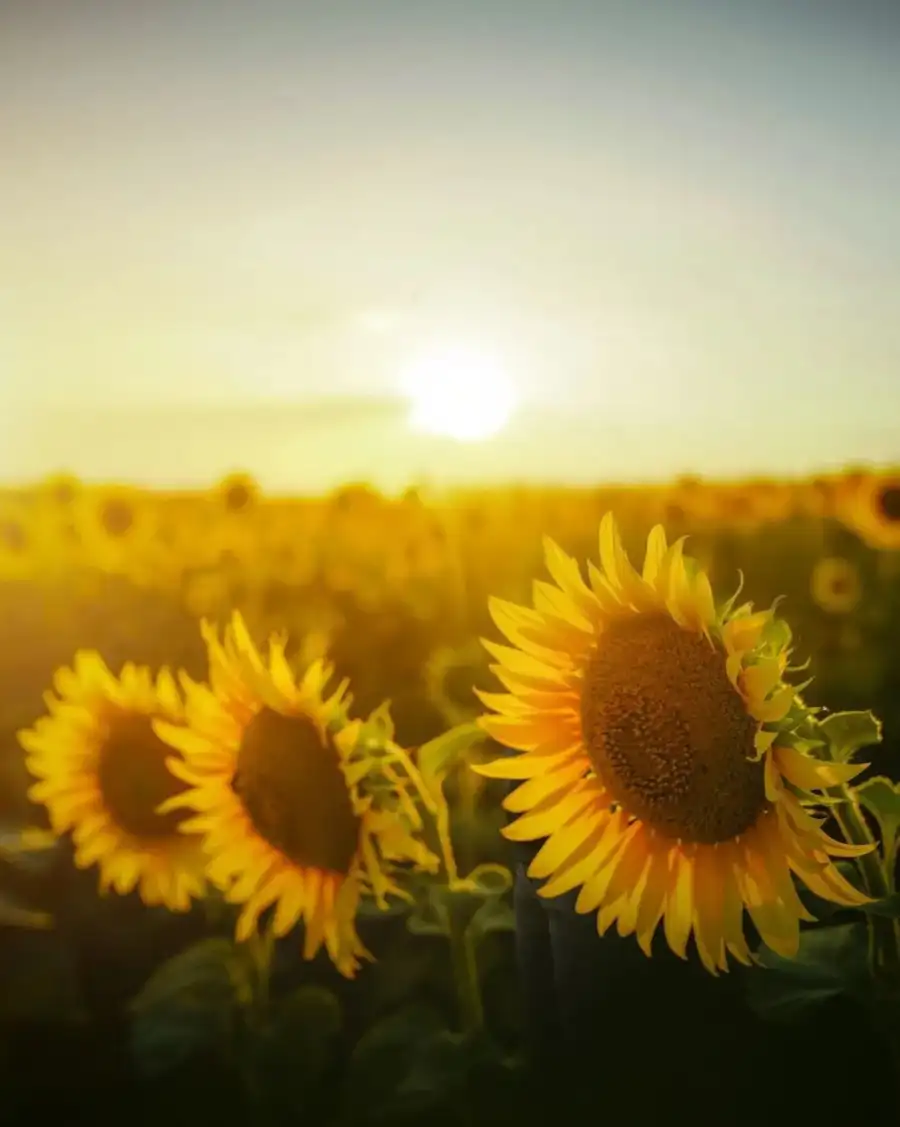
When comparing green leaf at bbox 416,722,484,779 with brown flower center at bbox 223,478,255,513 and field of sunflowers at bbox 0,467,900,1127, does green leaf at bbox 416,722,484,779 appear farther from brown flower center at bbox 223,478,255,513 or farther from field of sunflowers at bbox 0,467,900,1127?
brown flower center at bbox 223,478,255,513

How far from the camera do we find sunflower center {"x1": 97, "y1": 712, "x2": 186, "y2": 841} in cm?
111

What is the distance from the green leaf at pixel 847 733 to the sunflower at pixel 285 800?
0.36m

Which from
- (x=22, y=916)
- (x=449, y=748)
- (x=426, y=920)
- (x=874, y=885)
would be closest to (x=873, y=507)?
(x=874, y=885)

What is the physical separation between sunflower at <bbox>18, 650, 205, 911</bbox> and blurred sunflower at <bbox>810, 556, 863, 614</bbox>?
60 centimetres

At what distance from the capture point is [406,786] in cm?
101

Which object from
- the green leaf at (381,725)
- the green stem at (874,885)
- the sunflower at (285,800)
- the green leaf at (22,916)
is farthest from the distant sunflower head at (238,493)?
the green stem at (874,885)

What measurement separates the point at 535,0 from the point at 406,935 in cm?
84

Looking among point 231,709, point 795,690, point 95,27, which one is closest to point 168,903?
point 231,709

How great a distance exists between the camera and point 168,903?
43.9 inches

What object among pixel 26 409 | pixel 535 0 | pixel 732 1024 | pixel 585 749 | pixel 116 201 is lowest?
pixel 732 1024

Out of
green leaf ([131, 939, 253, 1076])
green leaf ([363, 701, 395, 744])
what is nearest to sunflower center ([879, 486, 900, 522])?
green leaf ([363, 701, 395, 744])

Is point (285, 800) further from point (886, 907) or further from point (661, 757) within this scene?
point (886, 907)

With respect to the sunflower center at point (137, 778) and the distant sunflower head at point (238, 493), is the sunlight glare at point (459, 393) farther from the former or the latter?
the sunflower center at point (137, 778)

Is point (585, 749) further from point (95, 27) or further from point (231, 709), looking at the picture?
point (95, 27)
